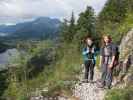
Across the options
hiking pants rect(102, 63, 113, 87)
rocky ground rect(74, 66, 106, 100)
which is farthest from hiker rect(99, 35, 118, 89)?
rocky ground rect(74, 66, 106, 100)

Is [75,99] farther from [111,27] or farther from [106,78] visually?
[111,27]

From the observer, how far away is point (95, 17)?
2977 inches

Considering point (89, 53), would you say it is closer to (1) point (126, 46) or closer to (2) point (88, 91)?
(2) point (88, 91)

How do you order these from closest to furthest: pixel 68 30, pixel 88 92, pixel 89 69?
pixel 88 92, pixel 89 69, pixel 68 30

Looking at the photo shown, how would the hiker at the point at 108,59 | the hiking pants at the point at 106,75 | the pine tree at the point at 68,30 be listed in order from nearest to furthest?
the hiker at the point at 108,59 → the hiking pants at the point at 106,75 → the pine tree at the point at 68,30

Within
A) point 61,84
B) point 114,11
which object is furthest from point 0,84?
point 61,84

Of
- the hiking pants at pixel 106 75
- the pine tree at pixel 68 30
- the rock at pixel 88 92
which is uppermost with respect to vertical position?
the pine tree at pixel 68 30

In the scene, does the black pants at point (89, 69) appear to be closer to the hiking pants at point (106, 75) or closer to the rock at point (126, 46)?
the hiking pants at point (106, 75)

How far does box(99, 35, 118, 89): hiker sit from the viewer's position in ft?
40.8

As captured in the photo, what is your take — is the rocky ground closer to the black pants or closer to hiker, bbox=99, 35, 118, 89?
hiker, bbox=99, 35, 118, 89

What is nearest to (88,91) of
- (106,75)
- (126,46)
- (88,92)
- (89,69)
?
(88,92)

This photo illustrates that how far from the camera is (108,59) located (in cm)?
1284

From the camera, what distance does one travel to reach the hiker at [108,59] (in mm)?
12445

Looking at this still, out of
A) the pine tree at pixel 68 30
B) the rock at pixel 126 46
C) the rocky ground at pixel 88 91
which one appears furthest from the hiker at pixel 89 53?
the pine tree at pixel 68 30
